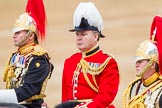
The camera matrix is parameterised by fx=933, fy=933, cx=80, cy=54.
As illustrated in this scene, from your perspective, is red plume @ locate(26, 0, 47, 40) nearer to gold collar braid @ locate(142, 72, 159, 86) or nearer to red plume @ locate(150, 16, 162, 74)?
red plume @ locate(150, 16, 162, 74)

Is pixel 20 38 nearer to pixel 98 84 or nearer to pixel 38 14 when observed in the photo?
pixel 38 14

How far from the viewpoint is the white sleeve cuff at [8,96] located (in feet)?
24.2

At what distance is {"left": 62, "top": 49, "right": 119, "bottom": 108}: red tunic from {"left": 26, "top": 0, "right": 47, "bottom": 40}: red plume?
1.51ft

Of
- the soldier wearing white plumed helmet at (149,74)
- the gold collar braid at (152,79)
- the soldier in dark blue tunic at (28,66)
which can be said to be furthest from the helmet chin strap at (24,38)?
the gold collar braid at (152,79)

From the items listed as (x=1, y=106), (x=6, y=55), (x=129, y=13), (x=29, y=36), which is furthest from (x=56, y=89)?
(x=1, y=106)

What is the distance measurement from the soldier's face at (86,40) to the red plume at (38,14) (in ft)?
2.09

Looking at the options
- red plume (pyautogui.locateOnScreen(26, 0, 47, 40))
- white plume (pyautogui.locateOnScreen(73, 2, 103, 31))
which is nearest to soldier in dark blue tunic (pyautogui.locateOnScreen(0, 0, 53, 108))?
red plume (pyautogui.locateOnScreen(26, 0, 47, 40))

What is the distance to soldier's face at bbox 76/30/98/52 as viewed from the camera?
7.47 meters

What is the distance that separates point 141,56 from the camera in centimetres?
715

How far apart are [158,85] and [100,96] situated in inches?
19.2

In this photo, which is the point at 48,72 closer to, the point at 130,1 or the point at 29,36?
the point at 29,36

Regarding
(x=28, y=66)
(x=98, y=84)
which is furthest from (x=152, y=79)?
(x=28, y=66)

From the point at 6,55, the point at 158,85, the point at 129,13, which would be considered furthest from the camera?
the point at 129,13

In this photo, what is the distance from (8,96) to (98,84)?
726 mm
